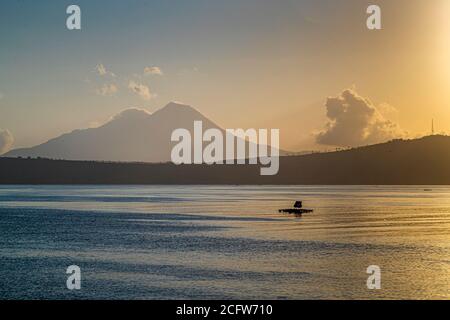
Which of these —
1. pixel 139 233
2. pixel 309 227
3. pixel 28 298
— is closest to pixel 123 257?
pixel 28 298

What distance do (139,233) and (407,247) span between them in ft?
135

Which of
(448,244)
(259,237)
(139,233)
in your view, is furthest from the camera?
(139,233)

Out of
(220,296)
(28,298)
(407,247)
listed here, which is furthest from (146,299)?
(407,247)

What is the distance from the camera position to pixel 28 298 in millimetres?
46156

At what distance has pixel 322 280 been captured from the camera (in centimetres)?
5241

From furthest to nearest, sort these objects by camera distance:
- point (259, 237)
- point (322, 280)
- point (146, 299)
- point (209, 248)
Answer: point (259, 237) → point (209, 248) → point (322, 280) → point (146, 299)
